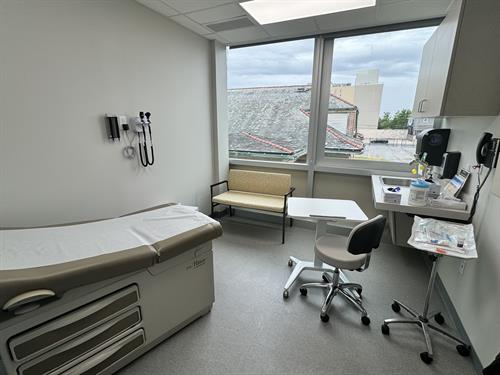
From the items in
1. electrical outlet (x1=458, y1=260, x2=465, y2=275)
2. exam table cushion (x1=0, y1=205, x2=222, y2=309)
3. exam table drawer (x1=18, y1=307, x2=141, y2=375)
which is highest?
exam table cushion (x1=0, y1=205, x2=222, y2=309)

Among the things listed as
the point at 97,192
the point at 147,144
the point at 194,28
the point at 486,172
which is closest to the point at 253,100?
the point at 194,28

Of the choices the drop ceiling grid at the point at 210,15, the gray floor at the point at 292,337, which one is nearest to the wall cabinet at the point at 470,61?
the gray floor at the point at 292,337

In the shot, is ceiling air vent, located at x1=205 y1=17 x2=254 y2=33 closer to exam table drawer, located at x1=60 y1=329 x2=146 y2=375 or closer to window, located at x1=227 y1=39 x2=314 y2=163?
window, located at x1=227 y1=39 x2=314 y2=163

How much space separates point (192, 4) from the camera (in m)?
2.39

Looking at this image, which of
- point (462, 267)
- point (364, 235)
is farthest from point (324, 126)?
point (462, 267)

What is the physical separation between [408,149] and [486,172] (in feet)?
4.70

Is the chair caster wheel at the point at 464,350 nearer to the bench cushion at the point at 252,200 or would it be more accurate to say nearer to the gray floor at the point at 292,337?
the gray floor at the point at 292,337

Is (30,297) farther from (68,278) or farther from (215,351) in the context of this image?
(215,351)

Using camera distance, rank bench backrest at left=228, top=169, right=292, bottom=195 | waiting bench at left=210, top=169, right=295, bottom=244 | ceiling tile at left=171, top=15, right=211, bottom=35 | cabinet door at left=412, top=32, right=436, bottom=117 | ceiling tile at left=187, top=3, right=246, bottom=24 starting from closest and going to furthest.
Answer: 1. cabinet door at left=412, top=32, right=436, bottom=117
2. ceiling tile at left=187, top=3, right=246, bottom=24
3. ceiling tile at left=171, top=15, right=211, bottom=35
4. waiting bench at left=210, top=169, right=295, bottom=244
5. bench backrest at left=228, top=169, right=292, bottom=195

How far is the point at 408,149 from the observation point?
3102mm

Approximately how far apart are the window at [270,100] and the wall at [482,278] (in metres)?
2.01

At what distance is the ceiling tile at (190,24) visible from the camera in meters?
2.72

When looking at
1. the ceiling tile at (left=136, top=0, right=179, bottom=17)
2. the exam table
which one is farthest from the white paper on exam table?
the ceiling tile at (left=136, top=0, right=179, bottom=17)

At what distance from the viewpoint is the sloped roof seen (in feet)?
11.3
